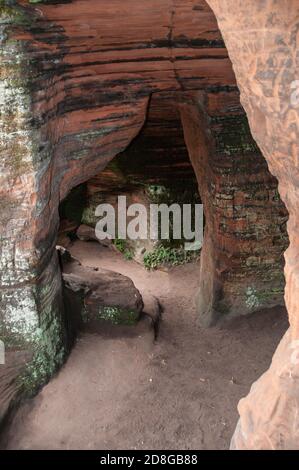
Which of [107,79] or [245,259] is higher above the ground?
[107,79]

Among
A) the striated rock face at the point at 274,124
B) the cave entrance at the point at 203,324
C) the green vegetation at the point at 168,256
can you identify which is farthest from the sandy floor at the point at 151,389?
the green vegetation at the point at 168,256

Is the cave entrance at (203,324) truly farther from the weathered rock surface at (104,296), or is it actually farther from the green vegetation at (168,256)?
the green vegetation at (168,256)

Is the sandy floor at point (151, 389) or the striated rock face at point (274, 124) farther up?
the striated rock face at point (274, 124)

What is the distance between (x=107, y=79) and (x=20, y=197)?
1829mm

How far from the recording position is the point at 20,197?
5246 mm

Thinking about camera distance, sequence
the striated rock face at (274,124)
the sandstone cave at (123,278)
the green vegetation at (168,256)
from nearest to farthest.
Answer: the striated rock face at (274,124) < the sandstone cave at (123,278) < the green vegetation at (168,256)

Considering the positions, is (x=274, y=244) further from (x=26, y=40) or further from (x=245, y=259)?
(x=26, y=40)

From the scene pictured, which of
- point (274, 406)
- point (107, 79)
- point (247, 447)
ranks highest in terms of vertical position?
point (107, 79)

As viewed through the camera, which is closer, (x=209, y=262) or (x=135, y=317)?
(x=135, y=317)

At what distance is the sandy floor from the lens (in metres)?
5.28

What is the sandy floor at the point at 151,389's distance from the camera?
5.28 meters

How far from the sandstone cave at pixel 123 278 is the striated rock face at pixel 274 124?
0.04ft

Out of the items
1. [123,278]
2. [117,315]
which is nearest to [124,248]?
[123,278]

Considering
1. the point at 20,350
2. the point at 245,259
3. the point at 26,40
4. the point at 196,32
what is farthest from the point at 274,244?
the point at 26,40
